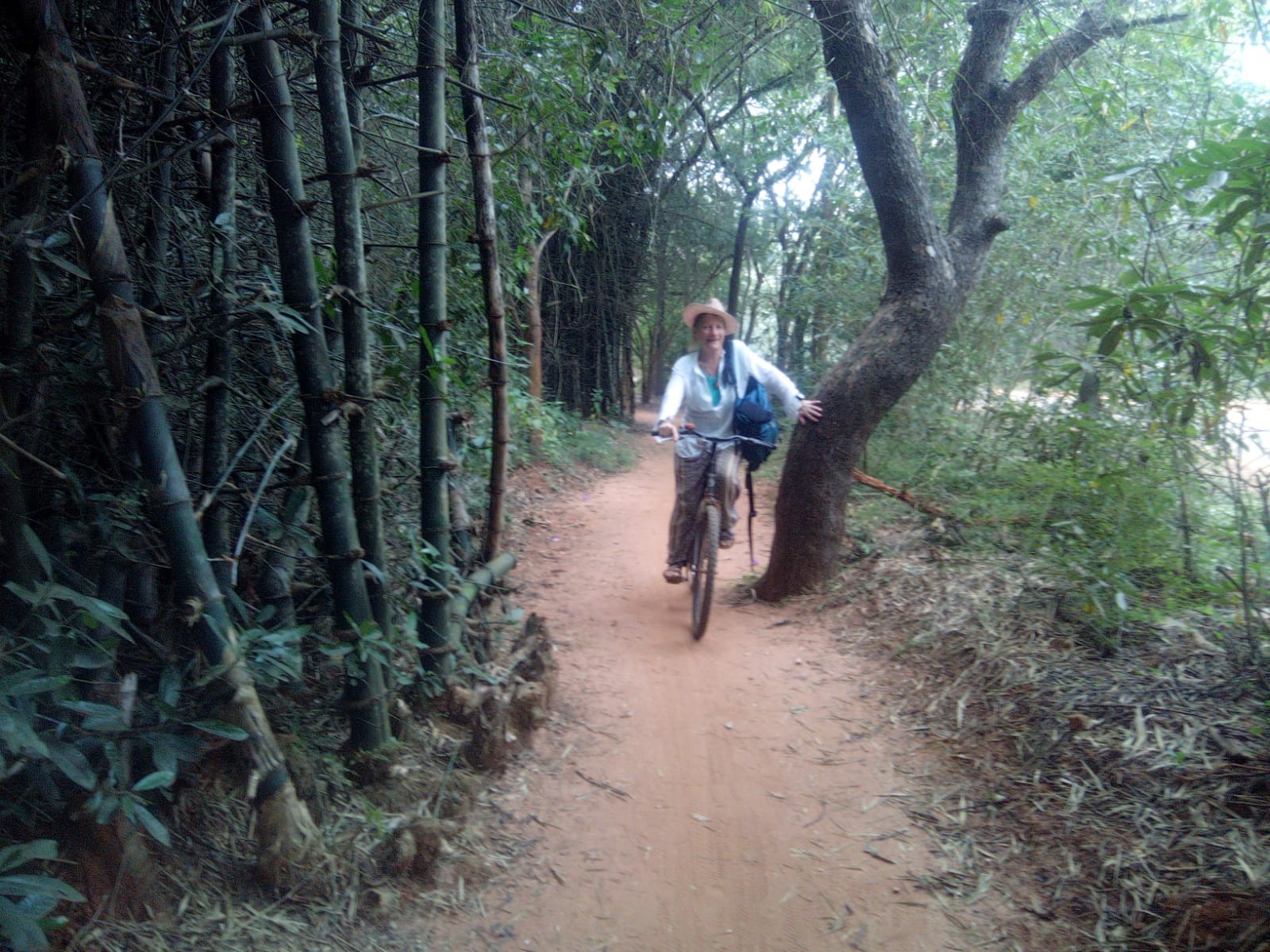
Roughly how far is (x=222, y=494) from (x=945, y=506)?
16.7 ft

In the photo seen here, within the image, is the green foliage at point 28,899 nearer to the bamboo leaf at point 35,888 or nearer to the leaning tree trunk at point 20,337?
the bamboo leaf at point 35,888

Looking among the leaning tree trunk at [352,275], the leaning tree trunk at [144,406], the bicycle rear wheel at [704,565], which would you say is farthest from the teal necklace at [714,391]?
the leaning tree trunk at [144,406]

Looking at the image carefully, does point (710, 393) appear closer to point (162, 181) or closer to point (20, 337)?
point (162, 181)

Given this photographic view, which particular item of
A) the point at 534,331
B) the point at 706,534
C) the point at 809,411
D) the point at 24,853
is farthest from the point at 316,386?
the point at 534,331

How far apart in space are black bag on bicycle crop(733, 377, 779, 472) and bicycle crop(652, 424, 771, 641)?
0.04m

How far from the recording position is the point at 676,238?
60.5 ft

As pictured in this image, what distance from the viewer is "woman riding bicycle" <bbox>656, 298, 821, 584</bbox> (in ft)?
17.1

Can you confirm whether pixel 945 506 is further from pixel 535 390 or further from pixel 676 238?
pixel 676 238

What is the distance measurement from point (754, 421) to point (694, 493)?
62 centimetres

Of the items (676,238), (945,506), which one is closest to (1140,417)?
(945,506)

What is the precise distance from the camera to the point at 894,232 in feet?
16.9

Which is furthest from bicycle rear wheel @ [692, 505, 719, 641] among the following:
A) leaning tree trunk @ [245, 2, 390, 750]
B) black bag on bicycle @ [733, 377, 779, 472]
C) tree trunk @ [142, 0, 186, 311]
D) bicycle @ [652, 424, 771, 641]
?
tree trunk @ [142, 0, 186, 311]

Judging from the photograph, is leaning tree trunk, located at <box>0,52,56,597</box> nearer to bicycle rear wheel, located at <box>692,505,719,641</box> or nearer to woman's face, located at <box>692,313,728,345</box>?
bicycle rear wheel, located at <box>692,505,719,641</box>

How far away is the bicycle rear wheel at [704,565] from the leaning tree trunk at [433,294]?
200 centimetres
